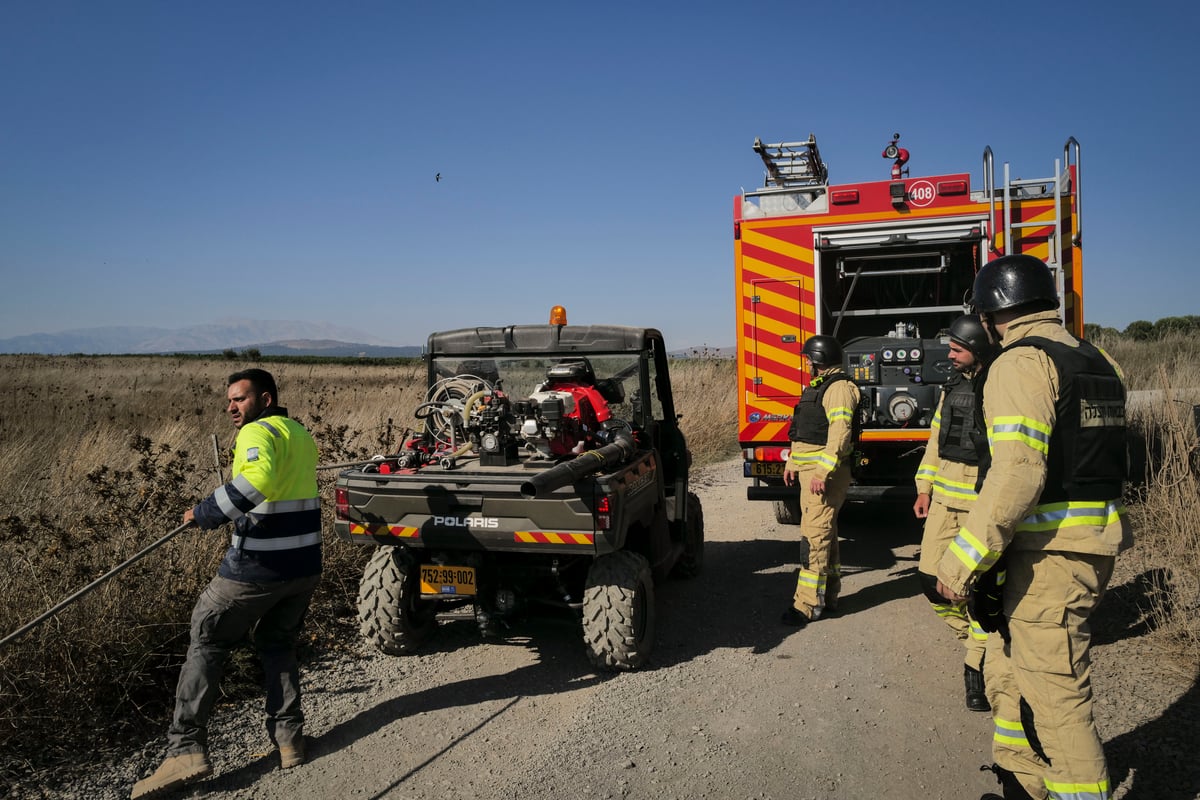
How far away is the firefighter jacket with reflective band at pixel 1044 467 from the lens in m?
2.62

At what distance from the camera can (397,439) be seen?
28.7ft

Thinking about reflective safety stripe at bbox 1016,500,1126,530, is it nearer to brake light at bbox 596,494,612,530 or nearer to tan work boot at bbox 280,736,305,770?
brake light at bbox 596,494,612,530

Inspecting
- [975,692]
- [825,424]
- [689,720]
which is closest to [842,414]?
[825,424]

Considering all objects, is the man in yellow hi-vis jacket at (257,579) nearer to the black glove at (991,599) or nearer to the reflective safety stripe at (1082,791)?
the black glove at (991,599)

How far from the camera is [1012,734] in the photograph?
305cm

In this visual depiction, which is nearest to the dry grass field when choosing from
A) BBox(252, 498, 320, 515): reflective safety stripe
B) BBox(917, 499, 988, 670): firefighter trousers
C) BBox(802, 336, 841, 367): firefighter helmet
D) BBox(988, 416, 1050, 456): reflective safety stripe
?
BBox(917, 499, 988, 670): firefighter trousers

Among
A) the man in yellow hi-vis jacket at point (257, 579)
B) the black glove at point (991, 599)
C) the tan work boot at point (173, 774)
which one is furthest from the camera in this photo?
the man in yellow hi-vis jacket at point (257, 579)

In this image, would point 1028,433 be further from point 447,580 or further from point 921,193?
point 921,193

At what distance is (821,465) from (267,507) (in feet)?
11.4

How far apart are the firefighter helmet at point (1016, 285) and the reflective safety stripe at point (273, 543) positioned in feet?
10.3

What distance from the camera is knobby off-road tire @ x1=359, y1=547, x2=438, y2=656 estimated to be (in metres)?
4.71

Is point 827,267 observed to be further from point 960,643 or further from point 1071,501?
point 1071,501

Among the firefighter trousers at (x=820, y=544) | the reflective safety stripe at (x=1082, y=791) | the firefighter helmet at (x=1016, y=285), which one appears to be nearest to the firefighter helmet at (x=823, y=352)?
the firefighter trousers at (x=820, y=544)

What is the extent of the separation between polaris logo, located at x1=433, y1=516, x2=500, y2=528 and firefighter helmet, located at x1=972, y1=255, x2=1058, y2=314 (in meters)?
2.64
